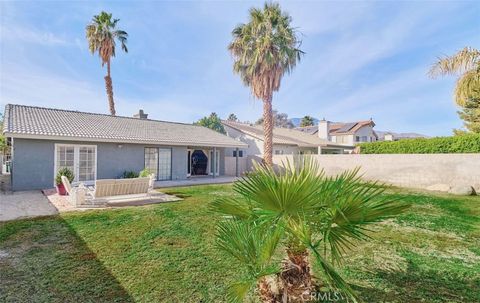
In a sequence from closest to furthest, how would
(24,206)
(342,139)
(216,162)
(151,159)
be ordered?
1. (24,206)
2. (151,159)
3. (216,162)
4. (342,139)

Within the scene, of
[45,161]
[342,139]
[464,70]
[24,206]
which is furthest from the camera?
[342,139]

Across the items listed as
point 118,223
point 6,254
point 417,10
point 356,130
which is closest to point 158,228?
point 118,223

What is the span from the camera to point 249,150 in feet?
89.0

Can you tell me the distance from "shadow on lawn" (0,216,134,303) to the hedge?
19938mm

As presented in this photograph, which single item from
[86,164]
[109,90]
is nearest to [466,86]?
[86,164]

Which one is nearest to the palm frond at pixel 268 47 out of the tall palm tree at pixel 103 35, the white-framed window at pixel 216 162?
the white-framed window at pixel 216 162

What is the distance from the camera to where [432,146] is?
1741 centimetres

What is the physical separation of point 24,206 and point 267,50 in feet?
55.3

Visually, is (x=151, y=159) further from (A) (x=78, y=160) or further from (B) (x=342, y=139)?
(B) (x=342, y=139)

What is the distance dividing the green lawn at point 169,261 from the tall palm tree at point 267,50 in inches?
524

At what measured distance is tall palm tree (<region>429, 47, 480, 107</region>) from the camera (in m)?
11.1

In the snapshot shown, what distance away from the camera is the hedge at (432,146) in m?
15.2

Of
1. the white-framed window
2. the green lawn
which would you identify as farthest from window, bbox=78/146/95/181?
the white-framed window

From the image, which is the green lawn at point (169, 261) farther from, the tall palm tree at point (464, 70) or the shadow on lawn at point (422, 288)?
the tall palm tree at point (464, 70)
